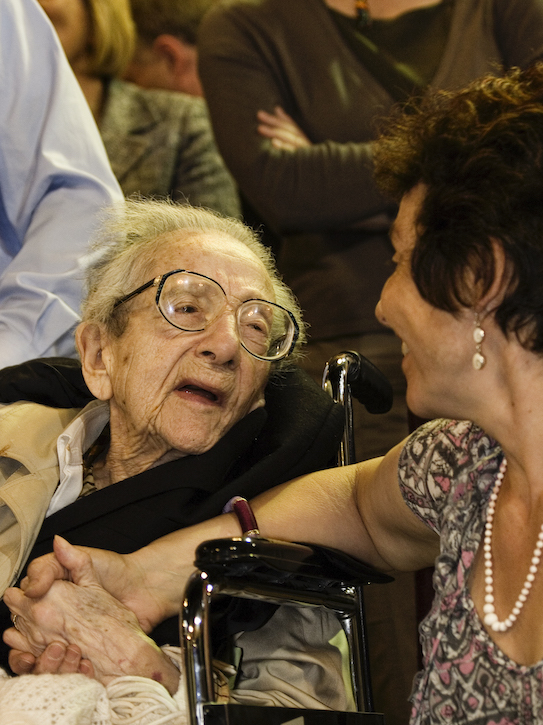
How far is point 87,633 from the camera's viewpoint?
1320mm

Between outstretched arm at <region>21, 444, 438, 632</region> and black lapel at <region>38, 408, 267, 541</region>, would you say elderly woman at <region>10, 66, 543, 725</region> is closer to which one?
outstretched arm at <region>21, 444, 438, 632</region>

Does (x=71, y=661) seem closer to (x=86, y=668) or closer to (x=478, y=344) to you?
(x=86, y=668)

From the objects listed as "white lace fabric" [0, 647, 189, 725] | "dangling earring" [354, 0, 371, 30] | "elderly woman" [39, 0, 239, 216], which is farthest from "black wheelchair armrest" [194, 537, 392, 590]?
"dangling earring" [354, 0, 371, 30]

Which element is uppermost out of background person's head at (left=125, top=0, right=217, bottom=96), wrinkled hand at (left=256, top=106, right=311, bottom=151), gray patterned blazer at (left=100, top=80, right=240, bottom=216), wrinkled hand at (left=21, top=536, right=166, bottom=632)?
background person's head at (left=125, top=0, right=217, bottom=96)

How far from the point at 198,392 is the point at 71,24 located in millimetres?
1865

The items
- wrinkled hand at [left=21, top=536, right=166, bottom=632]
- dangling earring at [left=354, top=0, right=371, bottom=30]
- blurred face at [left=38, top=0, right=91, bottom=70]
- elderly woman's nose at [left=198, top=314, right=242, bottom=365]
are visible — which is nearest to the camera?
wrinkled hand at [left=21, top=536, right=166, bottom=632]

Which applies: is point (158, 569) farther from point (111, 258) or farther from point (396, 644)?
point (396, 644)

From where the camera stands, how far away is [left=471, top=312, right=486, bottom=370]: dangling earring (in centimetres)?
111

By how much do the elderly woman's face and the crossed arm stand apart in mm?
220

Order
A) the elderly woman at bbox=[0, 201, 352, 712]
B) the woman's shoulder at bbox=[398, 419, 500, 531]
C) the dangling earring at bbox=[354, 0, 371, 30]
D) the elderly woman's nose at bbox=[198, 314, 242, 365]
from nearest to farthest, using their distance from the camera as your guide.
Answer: the woman's shoulder at bbox=[398, 419, 500, 531], the elderly woman at bbox=[0, 201, 352, 712], the elderly woman's nose at bbox=[198, 314, 242, 365], the dangling earring at bbox=[354, 0, 371, 30]

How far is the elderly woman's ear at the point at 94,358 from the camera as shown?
1.76 m

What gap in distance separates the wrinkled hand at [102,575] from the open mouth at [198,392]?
14.5 inches

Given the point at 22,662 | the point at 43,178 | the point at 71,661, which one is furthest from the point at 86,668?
the point at 43,178

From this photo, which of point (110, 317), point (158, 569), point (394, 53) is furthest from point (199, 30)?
point (158, 569)
